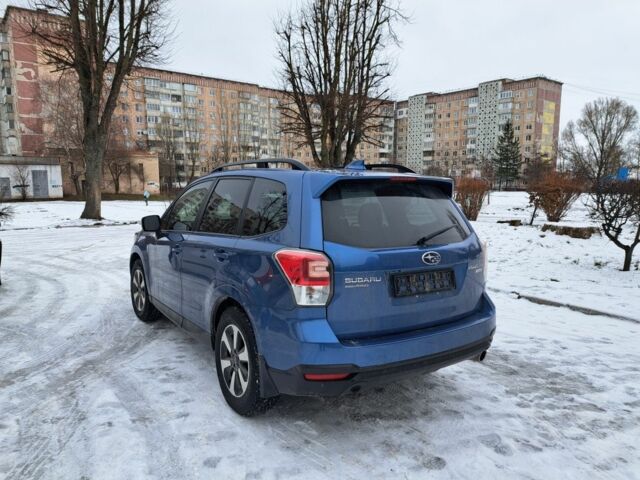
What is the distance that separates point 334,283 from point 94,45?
775 inches

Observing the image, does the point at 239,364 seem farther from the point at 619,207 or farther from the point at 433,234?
the point at 619,207

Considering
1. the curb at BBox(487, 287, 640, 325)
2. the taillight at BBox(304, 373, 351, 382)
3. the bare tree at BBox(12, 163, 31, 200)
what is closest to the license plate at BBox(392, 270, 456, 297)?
the taillight at BBox(304, 373, 351, 382)

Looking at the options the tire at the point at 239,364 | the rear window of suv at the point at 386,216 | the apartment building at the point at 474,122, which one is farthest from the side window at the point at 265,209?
A: the apartment building at the point at 474,122

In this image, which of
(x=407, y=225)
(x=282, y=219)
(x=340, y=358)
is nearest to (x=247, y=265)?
(x=282, y=219)

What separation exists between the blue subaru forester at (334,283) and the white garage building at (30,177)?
39.8m

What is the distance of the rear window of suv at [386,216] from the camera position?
275 centimetres

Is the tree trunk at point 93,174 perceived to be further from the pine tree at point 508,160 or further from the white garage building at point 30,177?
the pine tree at point 508,160

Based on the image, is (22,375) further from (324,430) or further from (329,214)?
(329,214)

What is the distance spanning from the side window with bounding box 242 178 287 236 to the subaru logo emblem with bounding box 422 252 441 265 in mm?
925

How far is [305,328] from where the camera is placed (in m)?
2.54

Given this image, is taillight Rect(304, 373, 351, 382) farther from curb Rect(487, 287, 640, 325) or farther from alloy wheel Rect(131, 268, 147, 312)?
curb Rect(487, 287, 640, 325)

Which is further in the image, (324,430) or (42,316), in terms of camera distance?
(42,316)

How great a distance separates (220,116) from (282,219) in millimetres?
85298

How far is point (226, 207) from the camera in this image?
11.7 ft
